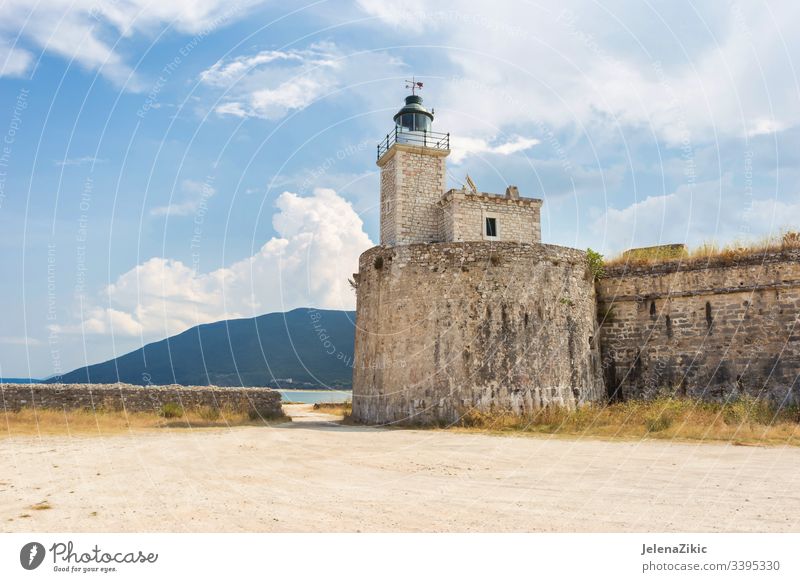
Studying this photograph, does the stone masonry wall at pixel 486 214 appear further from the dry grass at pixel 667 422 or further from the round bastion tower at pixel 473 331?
the dry grass at pixel 667 422

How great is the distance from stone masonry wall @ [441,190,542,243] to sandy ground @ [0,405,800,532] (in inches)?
420

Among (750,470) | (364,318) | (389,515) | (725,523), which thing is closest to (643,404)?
(750,470)

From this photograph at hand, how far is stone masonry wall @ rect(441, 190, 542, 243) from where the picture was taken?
2186 cm

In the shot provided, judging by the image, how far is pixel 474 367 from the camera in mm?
16781

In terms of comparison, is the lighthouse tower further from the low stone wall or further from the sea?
the sea

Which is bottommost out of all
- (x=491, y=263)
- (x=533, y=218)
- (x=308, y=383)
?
(x=308, y=383)

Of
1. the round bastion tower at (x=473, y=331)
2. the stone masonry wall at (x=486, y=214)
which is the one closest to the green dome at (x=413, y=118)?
the stone masonry wall at (x=486, y=214)

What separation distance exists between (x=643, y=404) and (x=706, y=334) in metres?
3.51

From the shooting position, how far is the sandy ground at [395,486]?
19.3ft

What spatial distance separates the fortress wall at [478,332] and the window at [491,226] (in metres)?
4.54

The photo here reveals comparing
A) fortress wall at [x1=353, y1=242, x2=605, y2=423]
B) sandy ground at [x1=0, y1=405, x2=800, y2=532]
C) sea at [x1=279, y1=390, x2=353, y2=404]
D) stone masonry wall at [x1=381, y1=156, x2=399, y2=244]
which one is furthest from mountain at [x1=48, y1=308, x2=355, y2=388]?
sandy ground at [x1=0, y1=405, x2=800, y2=532]
